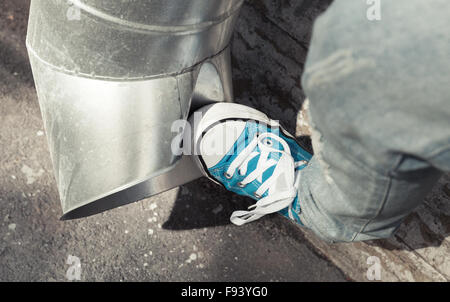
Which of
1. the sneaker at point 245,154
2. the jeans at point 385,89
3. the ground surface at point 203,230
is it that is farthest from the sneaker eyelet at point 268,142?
the jeans at point 385,89

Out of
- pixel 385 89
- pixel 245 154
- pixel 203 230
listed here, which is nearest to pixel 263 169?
pixel 245 154

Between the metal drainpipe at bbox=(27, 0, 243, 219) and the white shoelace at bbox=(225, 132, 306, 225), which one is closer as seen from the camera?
the metal drainpipe at bbox=(27, 0, 243, 219)

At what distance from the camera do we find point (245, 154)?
3.12 feet

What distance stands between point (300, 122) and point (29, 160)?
0.66m

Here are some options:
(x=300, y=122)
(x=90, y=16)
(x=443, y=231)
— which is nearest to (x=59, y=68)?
(x=90, y=16)

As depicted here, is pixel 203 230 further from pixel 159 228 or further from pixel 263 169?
pixel 263 169

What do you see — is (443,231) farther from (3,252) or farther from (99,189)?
(3,252)

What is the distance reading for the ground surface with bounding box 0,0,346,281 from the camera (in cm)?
104

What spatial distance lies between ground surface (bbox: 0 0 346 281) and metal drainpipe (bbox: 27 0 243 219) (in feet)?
0.82

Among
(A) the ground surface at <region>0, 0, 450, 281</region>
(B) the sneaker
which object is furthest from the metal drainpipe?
(A) the ground surface at <region>0, 0, 450, 281</region>

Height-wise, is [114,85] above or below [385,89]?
below

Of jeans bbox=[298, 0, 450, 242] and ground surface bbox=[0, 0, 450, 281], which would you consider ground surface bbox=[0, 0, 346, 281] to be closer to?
ground surface bbox=[0, 0, 450, 281]

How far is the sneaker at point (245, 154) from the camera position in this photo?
93 centimetres

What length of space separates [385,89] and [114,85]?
46 centimetres
